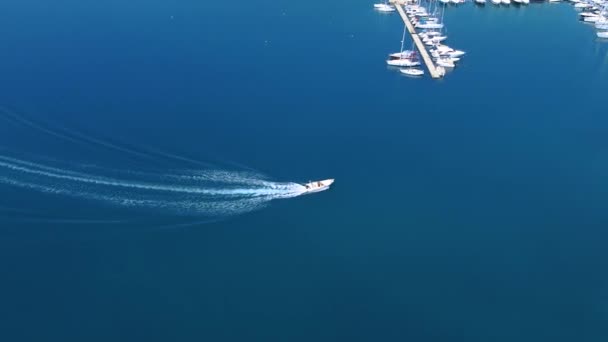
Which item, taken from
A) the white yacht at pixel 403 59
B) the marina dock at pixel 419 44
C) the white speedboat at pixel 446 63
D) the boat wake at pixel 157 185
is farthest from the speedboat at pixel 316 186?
the white speedboat at pixel 446 63

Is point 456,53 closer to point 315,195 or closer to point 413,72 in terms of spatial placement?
A: point 413,72

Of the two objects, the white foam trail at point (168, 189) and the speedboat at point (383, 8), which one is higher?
the speedboat at point (383, 8)

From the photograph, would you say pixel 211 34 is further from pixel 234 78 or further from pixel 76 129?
pixel 76 129

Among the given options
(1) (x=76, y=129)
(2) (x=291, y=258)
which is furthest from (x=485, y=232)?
(1) (x=76, y=129)

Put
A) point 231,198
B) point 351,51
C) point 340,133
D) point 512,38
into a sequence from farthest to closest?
1. point 512,38
2. point 351,51
3. point 340,133
4. point 231,198

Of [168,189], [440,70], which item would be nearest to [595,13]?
[440,70]

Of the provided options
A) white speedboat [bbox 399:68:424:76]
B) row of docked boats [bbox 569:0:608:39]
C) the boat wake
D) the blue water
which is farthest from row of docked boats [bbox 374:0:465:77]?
the boat wake

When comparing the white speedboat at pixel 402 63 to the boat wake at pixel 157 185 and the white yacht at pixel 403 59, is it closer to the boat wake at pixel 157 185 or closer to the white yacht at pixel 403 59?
the white yacht at pixel 403 59
